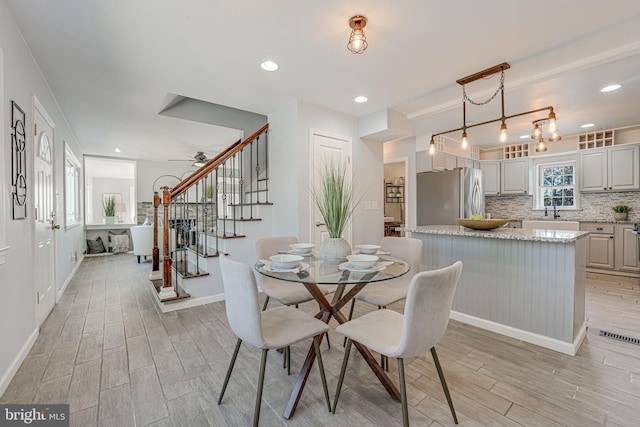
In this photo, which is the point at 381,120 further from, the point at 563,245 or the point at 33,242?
the point at 33,242

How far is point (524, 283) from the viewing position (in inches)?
94.8

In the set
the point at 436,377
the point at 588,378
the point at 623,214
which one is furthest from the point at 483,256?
the point at 623,214

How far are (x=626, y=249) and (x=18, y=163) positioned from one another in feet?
24.6

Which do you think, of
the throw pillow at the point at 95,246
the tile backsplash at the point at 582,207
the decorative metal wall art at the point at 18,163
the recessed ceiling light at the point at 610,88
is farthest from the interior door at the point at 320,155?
the throw pillow at the point at 95,246

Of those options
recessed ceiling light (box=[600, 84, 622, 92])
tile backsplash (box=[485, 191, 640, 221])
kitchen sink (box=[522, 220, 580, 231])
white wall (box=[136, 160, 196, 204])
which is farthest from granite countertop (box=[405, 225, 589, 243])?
white wall (box=[136, 160, 196, 204])

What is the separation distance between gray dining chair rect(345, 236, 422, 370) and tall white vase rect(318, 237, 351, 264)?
0.37 metres

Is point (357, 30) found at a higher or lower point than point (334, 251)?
higher

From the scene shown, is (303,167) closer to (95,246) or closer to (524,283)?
(524,283)

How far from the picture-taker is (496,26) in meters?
2.15

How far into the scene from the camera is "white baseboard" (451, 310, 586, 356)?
218 cm

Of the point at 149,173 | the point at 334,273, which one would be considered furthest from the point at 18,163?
the point at 149,173

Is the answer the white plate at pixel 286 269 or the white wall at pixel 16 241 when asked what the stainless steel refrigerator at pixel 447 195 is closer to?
the white plate at pixel 286 269

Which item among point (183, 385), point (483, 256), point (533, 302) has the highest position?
point (483, 256)

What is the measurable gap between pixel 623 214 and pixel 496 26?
4.63 meters
